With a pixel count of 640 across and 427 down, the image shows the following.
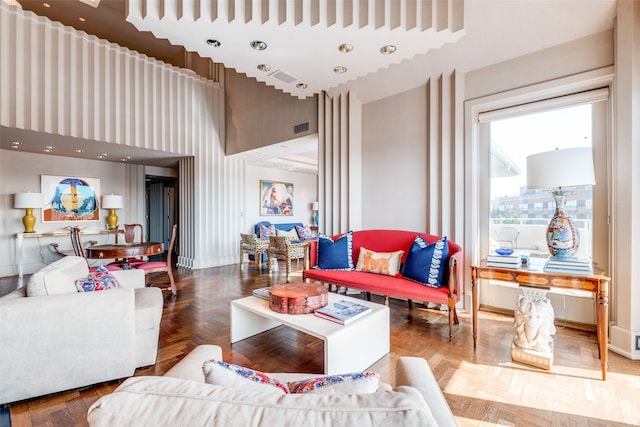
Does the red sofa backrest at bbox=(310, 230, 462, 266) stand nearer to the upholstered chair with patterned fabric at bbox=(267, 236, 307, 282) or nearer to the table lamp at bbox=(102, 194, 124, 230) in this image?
the upholstered chair with patterned fabric at bbox=(267, 236, 307, 282)

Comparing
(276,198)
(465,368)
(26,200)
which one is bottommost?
(465,368)

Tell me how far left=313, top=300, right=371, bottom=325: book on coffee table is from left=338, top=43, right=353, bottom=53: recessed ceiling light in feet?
7.83

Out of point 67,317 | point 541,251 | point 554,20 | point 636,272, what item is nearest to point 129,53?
point 67,317

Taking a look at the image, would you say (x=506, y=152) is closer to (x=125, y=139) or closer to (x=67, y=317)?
(x=67, y=317)

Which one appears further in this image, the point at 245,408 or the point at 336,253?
the point at 336,253

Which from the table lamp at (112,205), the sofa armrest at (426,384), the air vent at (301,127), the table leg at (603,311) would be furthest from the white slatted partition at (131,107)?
the table leg at (603,311)

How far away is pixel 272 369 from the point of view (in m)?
2.11

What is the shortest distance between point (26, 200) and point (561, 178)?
733 cm

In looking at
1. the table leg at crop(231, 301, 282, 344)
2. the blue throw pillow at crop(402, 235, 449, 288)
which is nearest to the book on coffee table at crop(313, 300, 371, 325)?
the table leg at crop(231, 301, 282, 344)

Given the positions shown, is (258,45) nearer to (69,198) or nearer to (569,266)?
(569,266)

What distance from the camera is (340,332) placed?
1879 mm

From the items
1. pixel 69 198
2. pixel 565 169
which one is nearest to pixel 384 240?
pixel 565 169

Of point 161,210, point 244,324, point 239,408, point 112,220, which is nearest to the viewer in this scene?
point 239,408

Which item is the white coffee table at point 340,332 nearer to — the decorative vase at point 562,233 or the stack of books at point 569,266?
the stack of books at point 569,266
